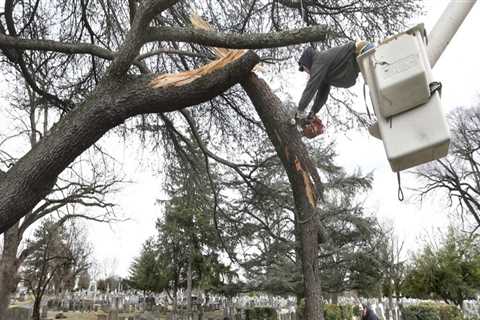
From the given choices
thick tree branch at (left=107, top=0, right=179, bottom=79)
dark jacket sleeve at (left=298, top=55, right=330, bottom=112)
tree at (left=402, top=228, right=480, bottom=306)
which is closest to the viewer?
dark jacket sleeve at (left=298, top=55, right=330, bottom=112)

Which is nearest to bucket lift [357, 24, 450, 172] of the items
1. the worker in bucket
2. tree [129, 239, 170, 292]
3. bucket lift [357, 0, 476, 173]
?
bucket lift [357, 0, 476, 173]

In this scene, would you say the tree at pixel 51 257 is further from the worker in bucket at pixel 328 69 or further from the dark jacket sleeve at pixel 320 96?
the worker in bucket at pixel 328 69

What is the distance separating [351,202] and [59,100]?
1422cm

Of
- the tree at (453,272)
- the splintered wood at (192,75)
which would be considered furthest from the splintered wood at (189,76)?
the tree at (453,272)

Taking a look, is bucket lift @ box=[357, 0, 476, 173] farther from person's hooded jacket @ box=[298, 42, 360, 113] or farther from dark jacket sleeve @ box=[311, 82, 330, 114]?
dark jacket sleeve @ box=[311, 82, 330, 114]

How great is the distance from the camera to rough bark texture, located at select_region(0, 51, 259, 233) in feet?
9.90

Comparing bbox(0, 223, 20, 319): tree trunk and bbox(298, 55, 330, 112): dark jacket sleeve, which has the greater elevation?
bbox(298, 55, 330, 112): dark jacket sleeve

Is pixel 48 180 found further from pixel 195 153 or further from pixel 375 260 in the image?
pixel 375 260

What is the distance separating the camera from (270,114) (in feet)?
11.5

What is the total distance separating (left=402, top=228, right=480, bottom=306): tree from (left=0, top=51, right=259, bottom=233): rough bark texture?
20.9m

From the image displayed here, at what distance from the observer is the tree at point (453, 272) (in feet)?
60.9

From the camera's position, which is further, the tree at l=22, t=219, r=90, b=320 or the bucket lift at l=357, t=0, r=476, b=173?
the tree at l=22, t=219, r=90, b=320

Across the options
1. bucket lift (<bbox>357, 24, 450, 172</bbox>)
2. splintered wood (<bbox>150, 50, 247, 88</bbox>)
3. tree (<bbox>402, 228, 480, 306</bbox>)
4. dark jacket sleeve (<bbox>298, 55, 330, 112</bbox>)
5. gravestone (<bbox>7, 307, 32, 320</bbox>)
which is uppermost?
splintered wood (<bbox>150, 50, 247, 88</bbox>)

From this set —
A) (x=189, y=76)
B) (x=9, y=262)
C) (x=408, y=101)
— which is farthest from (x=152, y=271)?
(x=408, y=101)
